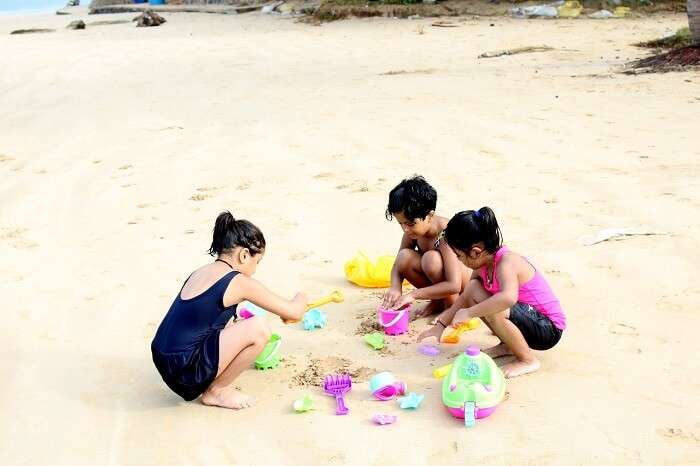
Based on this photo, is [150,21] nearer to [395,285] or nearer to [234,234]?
[395,285]

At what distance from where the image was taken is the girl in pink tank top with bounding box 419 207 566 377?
3.15m

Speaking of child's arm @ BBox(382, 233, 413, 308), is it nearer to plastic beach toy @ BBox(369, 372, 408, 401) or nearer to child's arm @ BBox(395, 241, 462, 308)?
child's arm @ BBox(395, 241, 462, 308)

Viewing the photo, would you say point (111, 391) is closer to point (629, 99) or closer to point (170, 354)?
point (170, 354)

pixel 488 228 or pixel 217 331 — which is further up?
pixel 488 228

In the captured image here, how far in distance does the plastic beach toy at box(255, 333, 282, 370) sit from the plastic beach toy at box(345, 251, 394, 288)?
0.85 m

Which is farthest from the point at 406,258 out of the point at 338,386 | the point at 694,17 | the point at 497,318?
the point at 694,17

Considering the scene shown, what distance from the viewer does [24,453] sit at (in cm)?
293

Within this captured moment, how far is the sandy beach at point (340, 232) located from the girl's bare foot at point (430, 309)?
2.1 inches

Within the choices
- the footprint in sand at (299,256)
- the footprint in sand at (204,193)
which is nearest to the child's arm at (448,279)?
the footprint in sand at (299,256)

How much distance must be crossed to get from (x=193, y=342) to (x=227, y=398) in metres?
0.24

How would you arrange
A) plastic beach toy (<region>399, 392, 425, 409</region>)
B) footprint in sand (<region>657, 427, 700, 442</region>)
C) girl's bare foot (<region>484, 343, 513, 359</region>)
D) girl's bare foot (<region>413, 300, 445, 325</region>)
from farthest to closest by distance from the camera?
girl's bare foot (<region>413, 300, 445, 325</region>) → girl's bare foot (<region>484, 343, 513, 359</region>) → plastic beach toy (<region>399, 392, 425, 409</region>) → footprint in sand (<region>657, 427, 700, 442</region>)

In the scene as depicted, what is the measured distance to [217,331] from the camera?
124 inches

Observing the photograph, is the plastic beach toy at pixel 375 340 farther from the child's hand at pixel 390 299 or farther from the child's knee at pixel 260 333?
the child's knee at pixel 260 333

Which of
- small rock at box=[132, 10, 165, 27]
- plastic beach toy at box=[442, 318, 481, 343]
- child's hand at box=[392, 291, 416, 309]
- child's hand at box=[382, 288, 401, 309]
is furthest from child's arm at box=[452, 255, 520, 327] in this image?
small rock at box=[132, 10, 165, 27]
